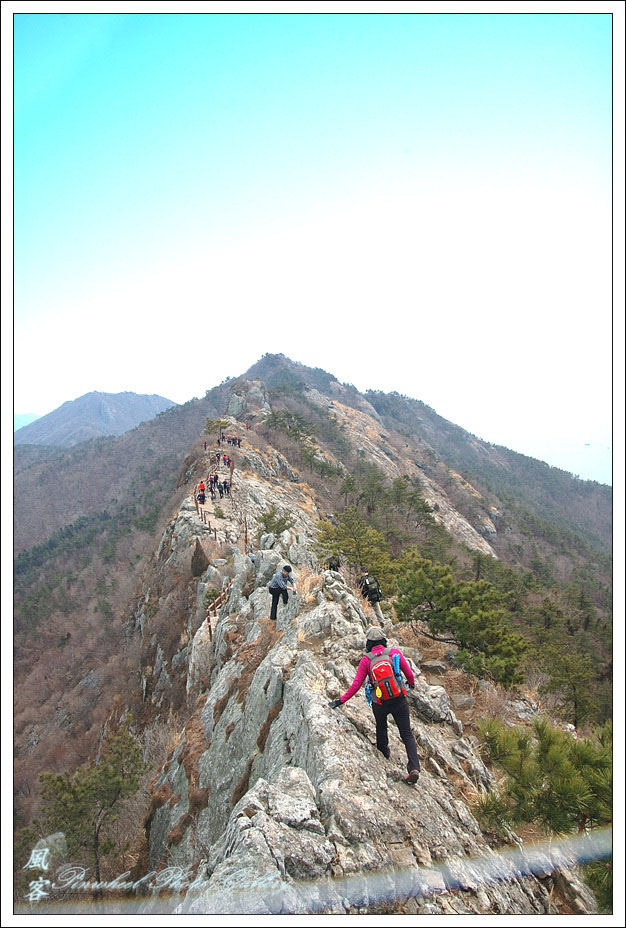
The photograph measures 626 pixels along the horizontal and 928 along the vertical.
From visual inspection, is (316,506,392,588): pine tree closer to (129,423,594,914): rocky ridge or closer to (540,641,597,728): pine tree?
(129,423,594,914): rocky ridge

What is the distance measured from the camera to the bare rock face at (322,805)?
3525 millimetres

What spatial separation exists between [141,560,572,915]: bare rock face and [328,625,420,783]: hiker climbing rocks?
0.31m

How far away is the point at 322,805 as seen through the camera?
4.23 m

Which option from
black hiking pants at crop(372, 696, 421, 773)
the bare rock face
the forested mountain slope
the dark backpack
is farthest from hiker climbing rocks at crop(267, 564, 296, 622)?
black hiking pants at crop(372, 696, 421, 773)

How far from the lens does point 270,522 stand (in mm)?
20141

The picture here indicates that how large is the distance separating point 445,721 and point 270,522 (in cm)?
1445

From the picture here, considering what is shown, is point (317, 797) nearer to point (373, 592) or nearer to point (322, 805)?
point (322, 805)

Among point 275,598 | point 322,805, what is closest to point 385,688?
point 322,805

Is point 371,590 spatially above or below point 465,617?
above

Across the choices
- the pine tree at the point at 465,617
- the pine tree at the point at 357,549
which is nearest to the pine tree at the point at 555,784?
the pine tree at the point at 465,617

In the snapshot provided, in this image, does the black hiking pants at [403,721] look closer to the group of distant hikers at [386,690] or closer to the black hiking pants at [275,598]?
the group of distant hikers at [386,690]

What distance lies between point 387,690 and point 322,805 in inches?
49.9

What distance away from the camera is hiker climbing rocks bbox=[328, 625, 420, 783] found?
460 centimetres

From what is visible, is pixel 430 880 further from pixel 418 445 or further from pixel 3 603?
pixel 418 445
